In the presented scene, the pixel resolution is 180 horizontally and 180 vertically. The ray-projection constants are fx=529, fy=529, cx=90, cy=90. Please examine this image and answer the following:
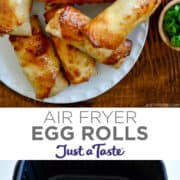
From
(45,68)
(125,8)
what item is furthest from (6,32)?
(125,8)

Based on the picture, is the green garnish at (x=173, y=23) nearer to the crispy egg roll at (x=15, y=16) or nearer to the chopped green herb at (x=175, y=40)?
the chopped green herb at (x=175, y=40)

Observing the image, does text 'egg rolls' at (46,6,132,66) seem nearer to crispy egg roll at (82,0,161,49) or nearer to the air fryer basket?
crispy egg roll at (82,0,161,49)

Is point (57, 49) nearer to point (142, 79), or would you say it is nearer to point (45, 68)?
point (45, 68)

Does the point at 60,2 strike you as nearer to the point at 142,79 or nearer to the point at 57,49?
the point at 57,49

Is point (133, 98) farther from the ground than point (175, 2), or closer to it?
closer to it

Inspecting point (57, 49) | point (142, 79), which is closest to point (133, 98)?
point (142, 79)

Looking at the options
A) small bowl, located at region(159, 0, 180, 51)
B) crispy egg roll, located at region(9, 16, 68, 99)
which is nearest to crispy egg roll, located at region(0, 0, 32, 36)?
crispy egg roll, located at region(9, 16, 68, 99)
